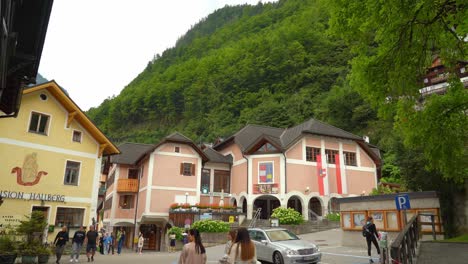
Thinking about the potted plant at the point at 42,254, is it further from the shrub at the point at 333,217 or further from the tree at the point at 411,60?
the shrub at the point at 333,217

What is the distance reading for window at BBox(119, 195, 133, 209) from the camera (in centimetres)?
3553

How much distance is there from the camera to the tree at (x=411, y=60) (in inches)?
326

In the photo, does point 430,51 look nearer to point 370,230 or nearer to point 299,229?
point 370,230

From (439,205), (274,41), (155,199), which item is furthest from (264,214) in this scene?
(274,41)

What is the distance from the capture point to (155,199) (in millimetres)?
32406

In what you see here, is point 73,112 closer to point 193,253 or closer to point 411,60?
point 193,253

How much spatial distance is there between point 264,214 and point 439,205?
72.4 ft

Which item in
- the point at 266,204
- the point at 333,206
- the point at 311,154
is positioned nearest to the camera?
the point at 333,206

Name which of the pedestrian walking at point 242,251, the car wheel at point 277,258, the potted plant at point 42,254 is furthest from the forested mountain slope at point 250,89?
the pedestrian walking at point 242,251

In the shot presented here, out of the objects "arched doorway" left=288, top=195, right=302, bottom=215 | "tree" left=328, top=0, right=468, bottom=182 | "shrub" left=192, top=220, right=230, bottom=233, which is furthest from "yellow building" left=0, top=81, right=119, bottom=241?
"tree" left=328, top=0, right=468, bottom=182

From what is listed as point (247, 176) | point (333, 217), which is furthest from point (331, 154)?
point (247, 176)

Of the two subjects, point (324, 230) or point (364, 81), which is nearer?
point (364, 81)

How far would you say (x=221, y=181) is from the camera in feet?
122

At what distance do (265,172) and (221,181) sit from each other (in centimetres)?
554
